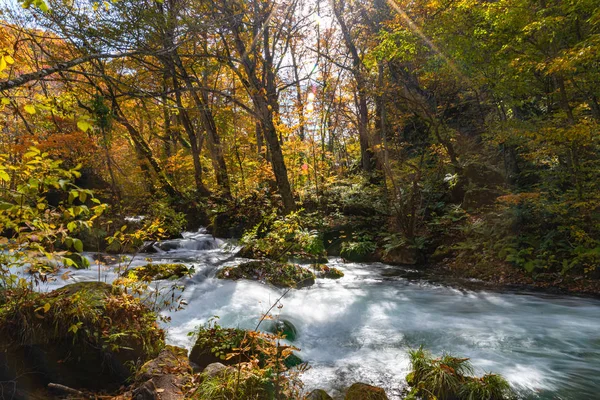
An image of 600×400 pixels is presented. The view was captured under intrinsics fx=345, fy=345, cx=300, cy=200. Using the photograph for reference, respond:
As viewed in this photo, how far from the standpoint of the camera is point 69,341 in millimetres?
3566

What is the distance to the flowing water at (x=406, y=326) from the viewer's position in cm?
430

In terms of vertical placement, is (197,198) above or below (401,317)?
above

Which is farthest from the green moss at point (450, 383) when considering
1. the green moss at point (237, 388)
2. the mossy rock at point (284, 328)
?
the mossy rock at point (284, 328)

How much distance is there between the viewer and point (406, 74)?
14914 millimetres

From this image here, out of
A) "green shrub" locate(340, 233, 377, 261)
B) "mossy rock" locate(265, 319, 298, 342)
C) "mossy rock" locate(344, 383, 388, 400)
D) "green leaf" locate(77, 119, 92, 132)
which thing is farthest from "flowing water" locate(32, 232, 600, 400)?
"green leaf" locate(77, 119, 92, 132)

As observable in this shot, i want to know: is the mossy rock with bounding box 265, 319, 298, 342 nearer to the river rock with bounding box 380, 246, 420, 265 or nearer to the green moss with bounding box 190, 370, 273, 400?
the green moss with bounding box 190, 370, 273, 400

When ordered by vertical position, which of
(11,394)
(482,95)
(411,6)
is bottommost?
(11,394)

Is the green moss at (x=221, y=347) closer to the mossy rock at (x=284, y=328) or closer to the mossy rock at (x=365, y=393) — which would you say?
the mossy rock at (x=284, y=328)

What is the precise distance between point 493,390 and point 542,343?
2.09 metres

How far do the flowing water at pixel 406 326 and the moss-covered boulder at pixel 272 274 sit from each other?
28 cm

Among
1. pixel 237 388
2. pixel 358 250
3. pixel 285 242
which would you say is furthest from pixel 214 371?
pixel 358 250

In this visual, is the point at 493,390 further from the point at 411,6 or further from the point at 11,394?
the point at 411,6

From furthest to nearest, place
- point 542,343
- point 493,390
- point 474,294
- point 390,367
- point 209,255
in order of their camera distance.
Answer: point 209,255 → point 474,294 → point 542,343 → point 390,367 → point 493,390

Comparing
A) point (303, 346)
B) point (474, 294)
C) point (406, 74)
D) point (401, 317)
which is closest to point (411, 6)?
point (406, 74)
